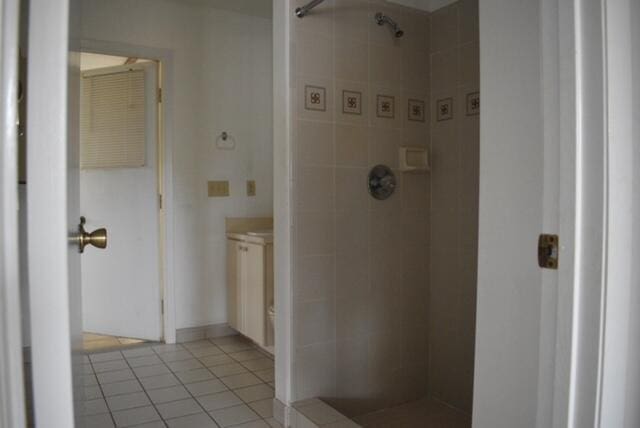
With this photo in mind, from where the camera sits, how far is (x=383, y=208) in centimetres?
250

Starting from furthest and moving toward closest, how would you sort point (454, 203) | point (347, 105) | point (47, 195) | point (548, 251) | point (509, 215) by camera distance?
point (454, 203) → point (347, 105) → point (509, 215) → point (548, 251) → point (47, 195)

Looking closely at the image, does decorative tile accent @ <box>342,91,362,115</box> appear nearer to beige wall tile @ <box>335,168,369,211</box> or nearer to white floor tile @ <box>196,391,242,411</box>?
beige wall tile @ <box>335,168,369,211</box>

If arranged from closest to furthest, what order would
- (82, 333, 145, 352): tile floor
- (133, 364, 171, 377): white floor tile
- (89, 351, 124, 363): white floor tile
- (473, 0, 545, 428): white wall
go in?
(473, 0, 545, 428): white wall, (133, 364, 171, 377): white floor tile, (89, 351, 124, 363): white floor tile, (82, 333, 145, 352): tile floor

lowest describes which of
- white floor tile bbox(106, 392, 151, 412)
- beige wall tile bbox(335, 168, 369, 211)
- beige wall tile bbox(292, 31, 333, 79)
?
white floor tile bbox(106, 392, 151, 412)

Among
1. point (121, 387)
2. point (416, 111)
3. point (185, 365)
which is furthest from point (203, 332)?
point (416, 111)

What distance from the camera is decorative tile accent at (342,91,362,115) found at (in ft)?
7.70

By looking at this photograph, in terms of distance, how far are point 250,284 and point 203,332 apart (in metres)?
0.76

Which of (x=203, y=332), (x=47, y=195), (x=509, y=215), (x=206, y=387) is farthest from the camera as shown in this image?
(x=203, y=332)

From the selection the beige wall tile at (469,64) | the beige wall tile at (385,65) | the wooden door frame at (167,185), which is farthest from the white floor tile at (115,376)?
the beige wall tile at (469,64)

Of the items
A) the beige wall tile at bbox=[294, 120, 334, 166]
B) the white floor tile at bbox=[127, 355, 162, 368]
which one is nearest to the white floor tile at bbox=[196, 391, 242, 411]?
the white floor tile at bbox=[127, 355, 162, 368]

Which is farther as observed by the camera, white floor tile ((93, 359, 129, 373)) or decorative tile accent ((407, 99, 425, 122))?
white floor tile ((93, 359, 129, 373))

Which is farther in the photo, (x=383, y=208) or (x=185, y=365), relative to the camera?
(x=185, y=365)

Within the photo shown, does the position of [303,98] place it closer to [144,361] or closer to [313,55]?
[313,55]

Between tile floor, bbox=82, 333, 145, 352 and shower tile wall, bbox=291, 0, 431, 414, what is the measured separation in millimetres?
1924
